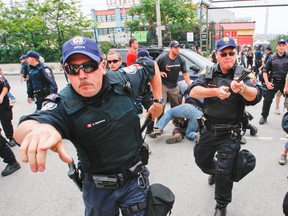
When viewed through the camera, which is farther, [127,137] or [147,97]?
[147,97]

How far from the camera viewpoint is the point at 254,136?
4371 mm

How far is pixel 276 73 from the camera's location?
15.4ft

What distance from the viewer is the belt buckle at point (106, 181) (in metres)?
1.57

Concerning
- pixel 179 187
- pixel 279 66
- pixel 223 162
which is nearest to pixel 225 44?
pixel 223 162

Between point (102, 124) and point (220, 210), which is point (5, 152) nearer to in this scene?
point (102, 124)

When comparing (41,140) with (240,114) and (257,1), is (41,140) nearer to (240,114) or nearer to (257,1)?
(240,114)

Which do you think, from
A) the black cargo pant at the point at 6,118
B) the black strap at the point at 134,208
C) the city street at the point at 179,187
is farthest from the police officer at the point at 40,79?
the black strap at the point at 134,208

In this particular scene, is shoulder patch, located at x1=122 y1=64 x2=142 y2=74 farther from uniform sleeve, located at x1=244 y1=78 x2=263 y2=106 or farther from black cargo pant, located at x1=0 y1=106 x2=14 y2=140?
black cargo pant, located at x1=0 y1=106 x2=14 y2=140

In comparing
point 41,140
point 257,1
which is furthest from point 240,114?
point 257,1

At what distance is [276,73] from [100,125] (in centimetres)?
445

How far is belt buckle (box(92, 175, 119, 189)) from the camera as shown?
1568 millimetres

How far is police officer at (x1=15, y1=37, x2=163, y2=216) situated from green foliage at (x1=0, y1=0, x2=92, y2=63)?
17216 millimetres

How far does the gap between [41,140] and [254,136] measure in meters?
4.25

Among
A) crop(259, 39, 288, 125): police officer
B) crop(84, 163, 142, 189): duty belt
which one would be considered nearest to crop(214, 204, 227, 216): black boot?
crop(84, 163, 142, 189): duty belt
